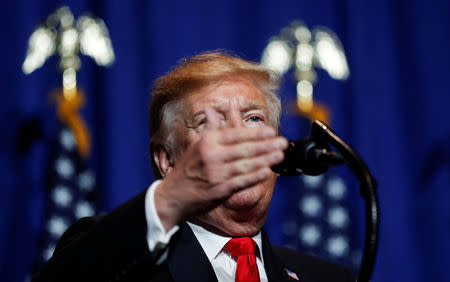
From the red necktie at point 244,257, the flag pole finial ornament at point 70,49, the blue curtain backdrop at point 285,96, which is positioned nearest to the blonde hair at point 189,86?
the red necktie at point 244,257

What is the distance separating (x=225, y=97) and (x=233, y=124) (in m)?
0.12

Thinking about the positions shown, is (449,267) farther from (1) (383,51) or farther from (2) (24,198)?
(2) (24,198)

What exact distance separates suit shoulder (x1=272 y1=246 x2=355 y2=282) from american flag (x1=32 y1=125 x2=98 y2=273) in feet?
7.23

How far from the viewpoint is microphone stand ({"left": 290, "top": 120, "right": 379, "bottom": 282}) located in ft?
3.68

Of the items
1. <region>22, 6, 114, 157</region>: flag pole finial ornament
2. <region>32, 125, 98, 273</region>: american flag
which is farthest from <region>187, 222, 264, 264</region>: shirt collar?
<region>22, 6, 114, 157</region>: flag pole finial ornament

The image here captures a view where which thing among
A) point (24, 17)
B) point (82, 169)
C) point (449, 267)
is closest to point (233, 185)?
point (82, 169)

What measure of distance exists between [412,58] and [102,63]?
2770 mm

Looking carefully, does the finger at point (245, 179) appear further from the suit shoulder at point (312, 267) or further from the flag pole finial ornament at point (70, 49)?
the flag pole finial ornament at point (70, 49)

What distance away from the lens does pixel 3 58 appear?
406 centimetres

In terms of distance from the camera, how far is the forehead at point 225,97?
1.70 metres

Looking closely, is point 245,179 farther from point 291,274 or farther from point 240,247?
point 291,274

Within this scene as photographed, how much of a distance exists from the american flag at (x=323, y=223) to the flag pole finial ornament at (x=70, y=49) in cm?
173

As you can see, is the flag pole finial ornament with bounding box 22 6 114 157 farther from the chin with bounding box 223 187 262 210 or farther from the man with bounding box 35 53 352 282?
the chin with bounding box 223 187 262 210

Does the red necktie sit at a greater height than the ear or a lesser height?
lesser
